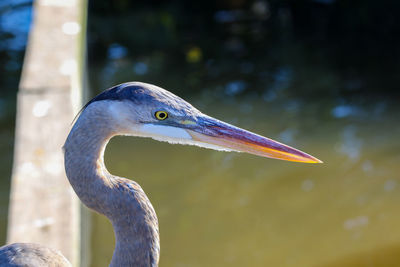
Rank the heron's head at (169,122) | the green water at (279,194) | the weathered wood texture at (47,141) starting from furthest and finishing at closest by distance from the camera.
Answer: the green water at (279,194)
the weathered wood texture at (47,141)
the heron's head at (169,122)

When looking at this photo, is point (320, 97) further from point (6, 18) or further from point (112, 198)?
point (6, 18)

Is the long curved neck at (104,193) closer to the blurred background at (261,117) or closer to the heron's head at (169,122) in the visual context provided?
the heron's head at (169,122)

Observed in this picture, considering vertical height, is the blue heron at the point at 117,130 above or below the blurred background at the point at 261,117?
below

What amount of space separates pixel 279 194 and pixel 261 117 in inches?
39.8

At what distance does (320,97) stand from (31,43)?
2.76 meters

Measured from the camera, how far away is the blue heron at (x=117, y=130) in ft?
5.53

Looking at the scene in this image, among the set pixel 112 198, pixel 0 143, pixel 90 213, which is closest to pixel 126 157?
pixel 90 213

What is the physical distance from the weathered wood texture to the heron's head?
14.6 inches

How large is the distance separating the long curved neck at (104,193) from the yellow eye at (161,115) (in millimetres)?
152

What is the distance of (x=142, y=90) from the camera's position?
1673mm

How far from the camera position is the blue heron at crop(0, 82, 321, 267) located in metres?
1.69

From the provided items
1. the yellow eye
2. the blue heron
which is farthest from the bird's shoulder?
the yellow eye

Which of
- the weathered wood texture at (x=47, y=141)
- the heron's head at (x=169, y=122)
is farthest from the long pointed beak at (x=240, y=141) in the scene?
the weathered wood texture at (x=47, y=141)

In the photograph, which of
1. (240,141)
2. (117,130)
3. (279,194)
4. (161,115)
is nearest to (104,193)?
(117,130)
